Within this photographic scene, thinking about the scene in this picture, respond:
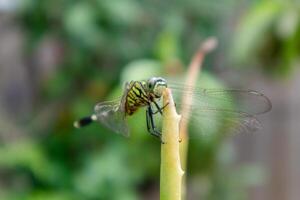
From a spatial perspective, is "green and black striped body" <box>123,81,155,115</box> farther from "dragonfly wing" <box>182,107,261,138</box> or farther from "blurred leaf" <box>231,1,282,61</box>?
"blurred leaf" <box>231,1,282,61</box>

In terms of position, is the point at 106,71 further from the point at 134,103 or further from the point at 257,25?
the point at 134,103

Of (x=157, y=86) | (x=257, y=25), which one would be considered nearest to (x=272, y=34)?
(x=257, y=25)

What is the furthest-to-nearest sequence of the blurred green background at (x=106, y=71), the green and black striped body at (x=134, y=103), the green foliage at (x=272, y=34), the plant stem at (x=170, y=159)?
the blurred green background at (x=106, y=71) → the green foliage at (x=272, y=34) → the green and black striped body at (x=134, y=103) → the plant stem at (x=170, y=159)

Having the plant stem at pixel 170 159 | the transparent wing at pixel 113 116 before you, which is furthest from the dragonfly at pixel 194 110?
the plant stem at pixel 170 159

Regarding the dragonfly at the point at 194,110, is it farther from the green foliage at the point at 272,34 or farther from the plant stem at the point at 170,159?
the green foliage at the point at 272,34

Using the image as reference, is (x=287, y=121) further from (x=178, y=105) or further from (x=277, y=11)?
(x=178, y=105)

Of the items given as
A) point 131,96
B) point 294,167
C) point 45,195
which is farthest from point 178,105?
point 294,167

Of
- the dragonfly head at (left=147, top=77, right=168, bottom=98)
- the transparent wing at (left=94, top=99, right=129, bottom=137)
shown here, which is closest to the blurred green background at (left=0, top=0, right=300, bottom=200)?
the transparent wing at (left=94, top=99, right=129, bottom=137)

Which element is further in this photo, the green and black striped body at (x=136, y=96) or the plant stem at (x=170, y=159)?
the green and black striped body at (x=136, y=96)
